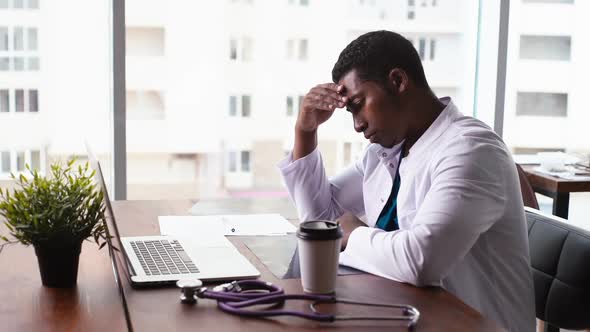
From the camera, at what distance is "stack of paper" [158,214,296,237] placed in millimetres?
1809

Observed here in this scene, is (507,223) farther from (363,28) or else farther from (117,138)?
(363,28)

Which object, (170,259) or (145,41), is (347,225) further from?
(145,41)

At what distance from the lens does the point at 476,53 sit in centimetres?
393

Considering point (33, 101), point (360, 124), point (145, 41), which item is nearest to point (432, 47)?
point (145, 41)

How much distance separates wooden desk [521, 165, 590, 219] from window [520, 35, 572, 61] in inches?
43.2

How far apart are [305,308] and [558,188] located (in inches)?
78.2

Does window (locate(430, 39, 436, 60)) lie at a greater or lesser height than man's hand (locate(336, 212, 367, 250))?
greater

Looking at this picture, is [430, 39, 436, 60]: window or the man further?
[430, 39, 436, 60]: window

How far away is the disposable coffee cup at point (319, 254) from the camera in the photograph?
1.25 m

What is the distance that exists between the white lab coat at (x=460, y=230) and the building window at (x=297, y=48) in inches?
76.3

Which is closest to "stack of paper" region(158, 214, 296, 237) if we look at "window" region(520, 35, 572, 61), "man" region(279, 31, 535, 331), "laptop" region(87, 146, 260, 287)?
"laptop" region(87, 146, 260, 287)

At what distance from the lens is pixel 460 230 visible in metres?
1.39

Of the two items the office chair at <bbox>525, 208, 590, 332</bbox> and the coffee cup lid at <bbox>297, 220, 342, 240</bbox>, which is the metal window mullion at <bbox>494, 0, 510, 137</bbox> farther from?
the coffee cup lid at <bbox>297, 220, 342, 240</bbox>

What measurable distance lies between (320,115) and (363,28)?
1.94 m
